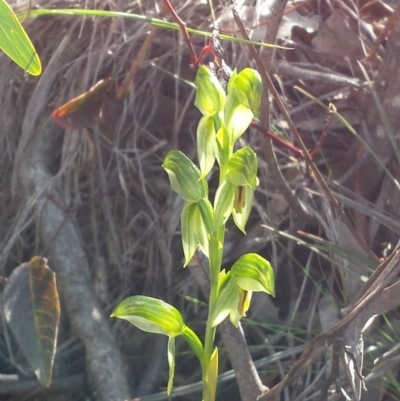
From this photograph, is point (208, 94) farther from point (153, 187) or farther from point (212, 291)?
point (153, 187)

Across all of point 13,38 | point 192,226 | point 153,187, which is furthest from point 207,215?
→ point 153,187

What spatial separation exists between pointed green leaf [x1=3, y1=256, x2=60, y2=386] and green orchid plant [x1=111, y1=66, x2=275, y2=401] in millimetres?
320

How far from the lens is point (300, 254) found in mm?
1302

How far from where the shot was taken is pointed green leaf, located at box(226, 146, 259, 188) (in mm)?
632

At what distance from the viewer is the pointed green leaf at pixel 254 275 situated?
2.15 feet

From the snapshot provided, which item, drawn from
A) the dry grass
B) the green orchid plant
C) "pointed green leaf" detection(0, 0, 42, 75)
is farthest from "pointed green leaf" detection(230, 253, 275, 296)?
the dry grass

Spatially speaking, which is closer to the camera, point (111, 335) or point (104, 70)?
point (111, 335)

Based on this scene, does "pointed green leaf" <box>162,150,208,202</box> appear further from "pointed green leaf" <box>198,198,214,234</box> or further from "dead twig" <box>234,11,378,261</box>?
"dead twig" <box>234,11,378,261</box>

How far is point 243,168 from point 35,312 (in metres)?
0.51

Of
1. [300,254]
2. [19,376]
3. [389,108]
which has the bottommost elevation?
[19,376]

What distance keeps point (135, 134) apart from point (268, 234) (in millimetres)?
324

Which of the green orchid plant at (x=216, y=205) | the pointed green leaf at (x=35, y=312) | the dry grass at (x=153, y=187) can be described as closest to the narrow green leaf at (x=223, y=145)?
the green orchid plant at (x=216, y=205)

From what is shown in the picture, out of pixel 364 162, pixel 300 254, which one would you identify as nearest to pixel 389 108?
pixel 364 162

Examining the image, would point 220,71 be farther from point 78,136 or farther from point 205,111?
point 78,136
